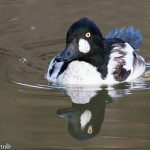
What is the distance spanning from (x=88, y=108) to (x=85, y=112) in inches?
7.6

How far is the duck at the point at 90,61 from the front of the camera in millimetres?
7496

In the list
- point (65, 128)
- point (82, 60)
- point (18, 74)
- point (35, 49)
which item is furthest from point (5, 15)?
point (65, 128)

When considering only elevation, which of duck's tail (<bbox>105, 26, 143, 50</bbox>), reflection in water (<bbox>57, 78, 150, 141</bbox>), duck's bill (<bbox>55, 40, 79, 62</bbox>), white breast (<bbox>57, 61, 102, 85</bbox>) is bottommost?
reflection in water (<bbox>57, 78, 150, 141</bbox>)

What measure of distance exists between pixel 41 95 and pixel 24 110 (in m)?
0.69

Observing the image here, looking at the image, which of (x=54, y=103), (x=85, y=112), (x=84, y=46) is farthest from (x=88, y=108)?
(x=84, y=46)

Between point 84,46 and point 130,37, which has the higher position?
point 84,46

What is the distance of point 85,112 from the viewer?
6848 mm

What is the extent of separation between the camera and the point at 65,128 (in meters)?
6.19

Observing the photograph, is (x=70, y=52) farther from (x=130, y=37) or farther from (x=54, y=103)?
(x=130, y=37)

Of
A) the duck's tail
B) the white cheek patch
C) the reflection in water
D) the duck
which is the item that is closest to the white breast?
the duck

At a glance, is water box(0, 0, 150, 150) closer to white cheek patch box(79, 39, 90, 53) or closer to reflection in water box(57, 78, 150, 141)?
reflection in water box(57, 78, 150, 141)

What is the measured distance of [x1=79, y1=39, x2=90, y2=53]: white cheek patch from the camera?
7.60 meters

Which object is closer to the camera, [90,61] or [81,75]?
[81,75]

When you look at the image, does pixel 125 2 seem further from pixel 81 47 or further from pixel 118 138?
pixel 118 138
